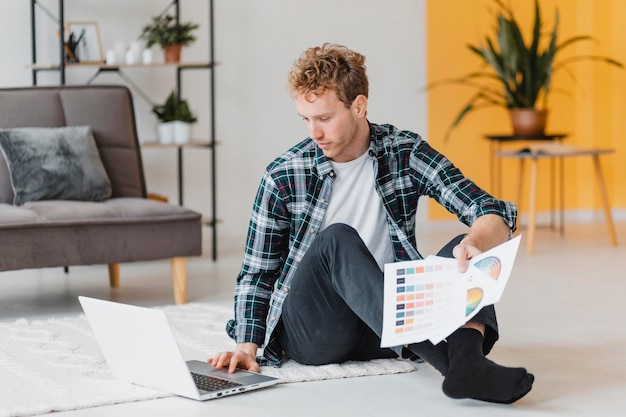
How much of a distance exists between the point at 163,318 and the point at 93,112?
7.45 ft

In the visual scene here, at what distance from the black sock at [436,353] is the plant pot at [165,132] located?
2988mm

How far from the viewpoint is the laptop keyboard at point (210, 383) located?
2.26 metres

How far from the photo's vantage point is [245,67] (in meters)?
5.60

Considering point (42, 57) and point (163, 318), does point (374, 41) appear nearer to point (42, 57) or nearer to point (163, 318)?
point (42, 57)

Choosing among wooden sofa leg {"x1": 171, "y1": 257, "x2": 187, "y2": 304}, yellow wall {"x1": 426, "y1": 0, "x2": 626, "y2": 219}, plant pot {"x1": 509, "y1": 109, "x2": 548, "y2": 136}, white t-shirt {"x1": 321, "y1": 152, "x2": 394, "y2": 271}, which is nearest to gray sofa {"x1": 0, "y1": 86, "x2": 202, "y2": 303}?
wooden sofa leg {"x1": 171, "y1": 257, "x2": 187, "y2": 304}

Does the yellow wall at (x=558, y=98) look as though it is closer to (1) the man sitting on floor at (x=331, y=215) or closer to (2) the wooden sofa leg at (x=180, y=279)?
(2) the wooden sofa leg at (x=180, y=279)

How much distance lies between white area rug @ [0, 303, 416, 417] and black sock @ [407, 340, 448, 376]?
0.34m

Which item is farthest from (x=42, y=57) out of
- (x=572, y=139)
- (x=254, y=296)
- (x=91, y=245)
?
(x=572, y=139)

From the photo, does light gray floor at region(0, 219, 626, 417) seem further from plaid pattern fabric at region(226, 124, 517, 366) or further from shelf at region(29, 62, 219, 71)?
shelf at region(29, 62, 219, 71)

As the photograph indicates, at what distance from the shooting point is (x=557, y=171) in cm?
656

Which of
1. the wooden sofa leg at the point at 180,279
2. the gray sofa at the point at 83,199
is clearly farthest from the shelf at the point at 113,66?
the wooden sofa leg at the point at 180,279

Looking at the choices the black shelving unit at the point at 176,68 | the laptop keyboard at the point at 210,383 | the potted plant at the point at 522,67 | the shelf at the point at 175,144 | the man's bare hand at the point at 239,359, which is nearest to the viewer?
the laptop keyboard at the point at 210,383

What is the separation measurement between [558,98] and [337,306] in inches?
181

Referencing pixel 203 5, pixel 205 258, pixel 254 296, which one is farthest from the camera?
pixel 203 5
